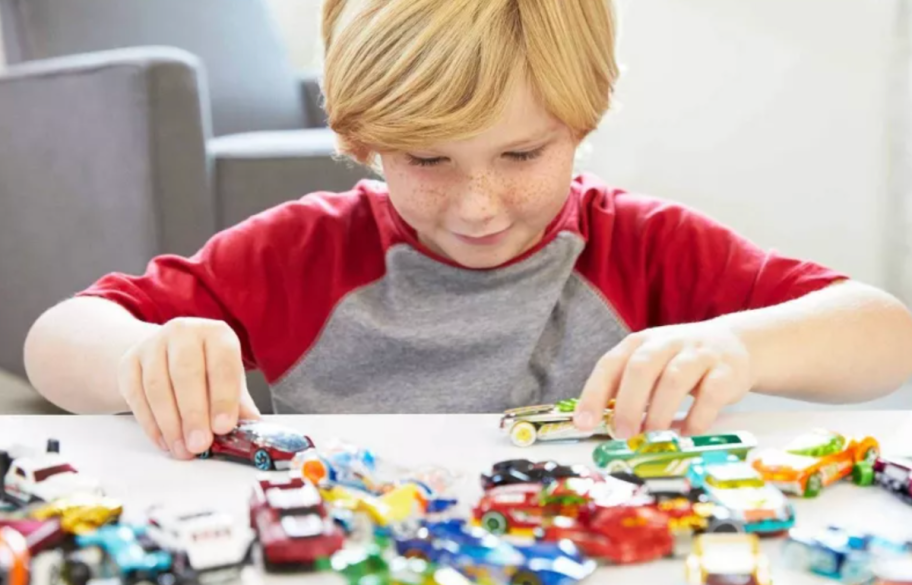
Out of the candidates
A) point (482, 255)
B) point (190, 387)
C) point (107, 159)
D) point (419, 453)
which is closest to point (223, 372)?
point (190, 387)

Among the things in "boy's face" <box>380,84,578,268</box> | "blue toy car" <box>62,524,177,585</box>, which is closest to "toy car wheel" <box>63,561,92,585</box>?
"blue toy car" <box>62,524,177,585</box>

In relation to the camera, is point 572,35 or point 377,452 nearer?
point 377,452

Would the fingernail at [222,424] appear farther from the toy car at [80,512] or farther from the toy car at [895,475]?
the toy car at [895,475]

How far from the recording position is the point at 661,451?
1.87ft

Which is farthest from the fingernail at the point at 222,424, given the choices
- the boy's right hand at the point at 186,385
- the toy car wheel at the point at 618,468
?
the toy car wheel at the point at 618,468

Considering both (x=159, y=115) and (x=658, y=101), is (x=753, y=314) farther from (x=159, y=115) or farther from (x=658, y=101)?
(x=658, y=101)

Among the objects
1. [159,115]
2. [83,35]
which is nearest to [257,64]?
[83,35]

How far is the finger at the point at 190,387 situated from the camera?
0.63m

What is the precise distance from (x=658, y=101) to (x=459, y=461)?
1915mm

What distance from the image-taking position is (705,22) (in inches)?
91.7

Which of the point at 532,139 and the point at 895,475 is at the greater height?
the point at 532,139

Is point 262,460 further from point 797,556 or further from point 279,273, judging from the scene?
point 279,273

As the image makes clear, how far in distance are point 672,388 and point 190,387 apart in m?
0.29

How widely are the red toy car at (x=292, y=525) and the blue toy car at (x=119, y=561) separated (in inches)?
1.7
